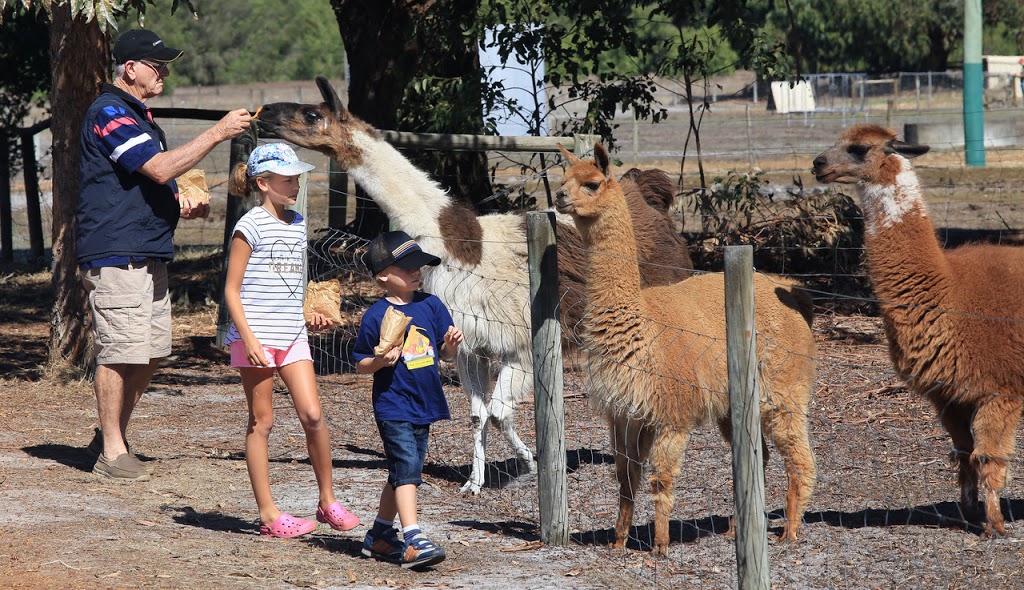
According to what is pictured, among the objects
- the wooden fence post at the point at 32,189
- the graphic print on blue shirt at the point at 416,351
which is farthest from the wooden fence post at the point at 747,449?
the wooden fence post at the point at 32,189

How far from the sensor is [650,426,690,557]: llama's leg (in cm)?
478

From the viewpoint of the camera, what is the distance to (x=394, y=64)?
11883 mm

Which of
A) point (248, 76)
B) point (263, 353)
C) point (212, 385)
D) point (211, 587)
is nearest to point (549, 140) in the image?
point (212, 385)

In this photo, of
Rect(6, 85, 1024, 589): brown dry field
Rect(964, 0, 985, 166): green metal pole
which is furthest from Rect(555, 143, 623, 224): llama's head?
Rect(964, 0, 985, 166): green metal pole

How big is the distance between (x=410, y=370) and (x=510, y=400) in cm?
176

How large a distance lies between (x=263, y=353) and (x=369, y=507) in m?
1.28

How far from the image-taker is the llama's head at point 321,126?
6.94 m

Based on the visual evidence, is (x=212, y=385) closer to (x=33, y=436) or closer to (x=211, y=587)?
(x=33, y=436)

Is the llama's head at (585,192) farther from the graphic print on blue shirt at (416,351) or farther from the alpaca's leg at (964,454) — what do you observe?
the alpaca's leg at (964,454)

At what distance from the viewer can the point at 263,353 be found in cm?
468

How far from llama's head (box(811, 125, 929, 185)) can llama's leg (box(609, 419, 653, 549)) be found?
1.54 m

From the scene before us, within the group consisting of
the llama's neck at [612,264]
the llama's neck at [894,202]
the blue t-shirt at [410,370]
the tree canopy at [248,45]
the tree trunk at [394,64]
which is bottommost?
the blue t-shirt at [410,370]

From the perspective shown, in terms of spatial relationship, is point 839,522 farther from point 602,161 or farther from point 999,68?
point 999,68

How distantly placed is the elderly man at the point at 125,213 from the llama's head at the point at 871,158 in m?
2.84
